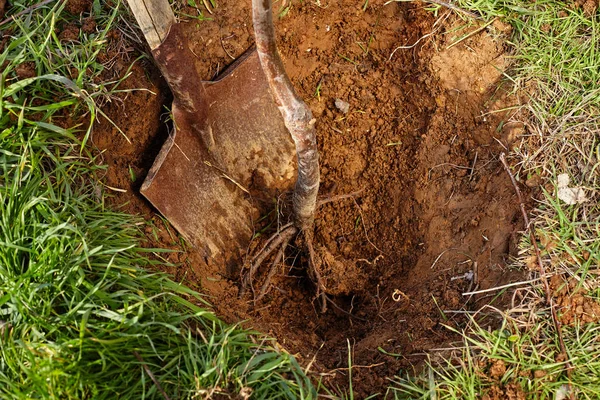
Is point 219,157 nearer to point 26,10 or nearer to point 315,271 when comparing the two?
point 315,271

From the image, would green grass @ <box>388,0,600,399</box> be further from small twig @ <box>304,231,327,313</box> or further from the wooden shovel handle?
the wooden shovel handle

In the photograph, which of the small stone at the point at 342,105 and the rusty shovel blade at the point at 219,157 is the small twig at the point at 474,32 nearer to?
the small stone at the point at 342,105

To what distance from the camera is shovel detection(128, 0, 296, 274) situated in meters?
2.41

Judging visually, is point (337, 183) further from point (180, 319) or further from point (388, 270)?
point (180, 319)

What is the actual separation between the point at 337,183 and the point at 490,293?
88cm

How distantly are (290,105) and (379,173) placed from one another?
77cm

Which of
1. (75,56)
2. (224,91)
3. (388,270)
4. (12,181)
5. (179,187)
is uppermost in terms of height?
(75,56)

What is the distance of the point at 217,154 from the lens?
262 centimetres

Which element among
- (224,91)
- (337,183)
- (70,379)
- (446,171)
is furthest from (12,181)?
(446,171)

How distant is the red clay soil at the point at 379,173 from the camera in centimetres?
233

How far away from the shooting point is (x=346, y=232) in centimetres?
279

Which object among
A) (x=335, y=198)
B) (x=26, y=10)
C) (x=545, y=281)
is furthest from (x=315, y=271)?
(x=26, y=10)

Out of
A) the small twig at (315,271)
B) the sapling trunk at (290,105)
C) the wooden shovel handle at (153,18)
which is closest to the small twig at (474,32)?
the sapling trunk at (290,105)

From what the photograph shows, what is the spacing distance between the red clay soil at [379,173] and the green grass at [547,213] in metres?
0.10
